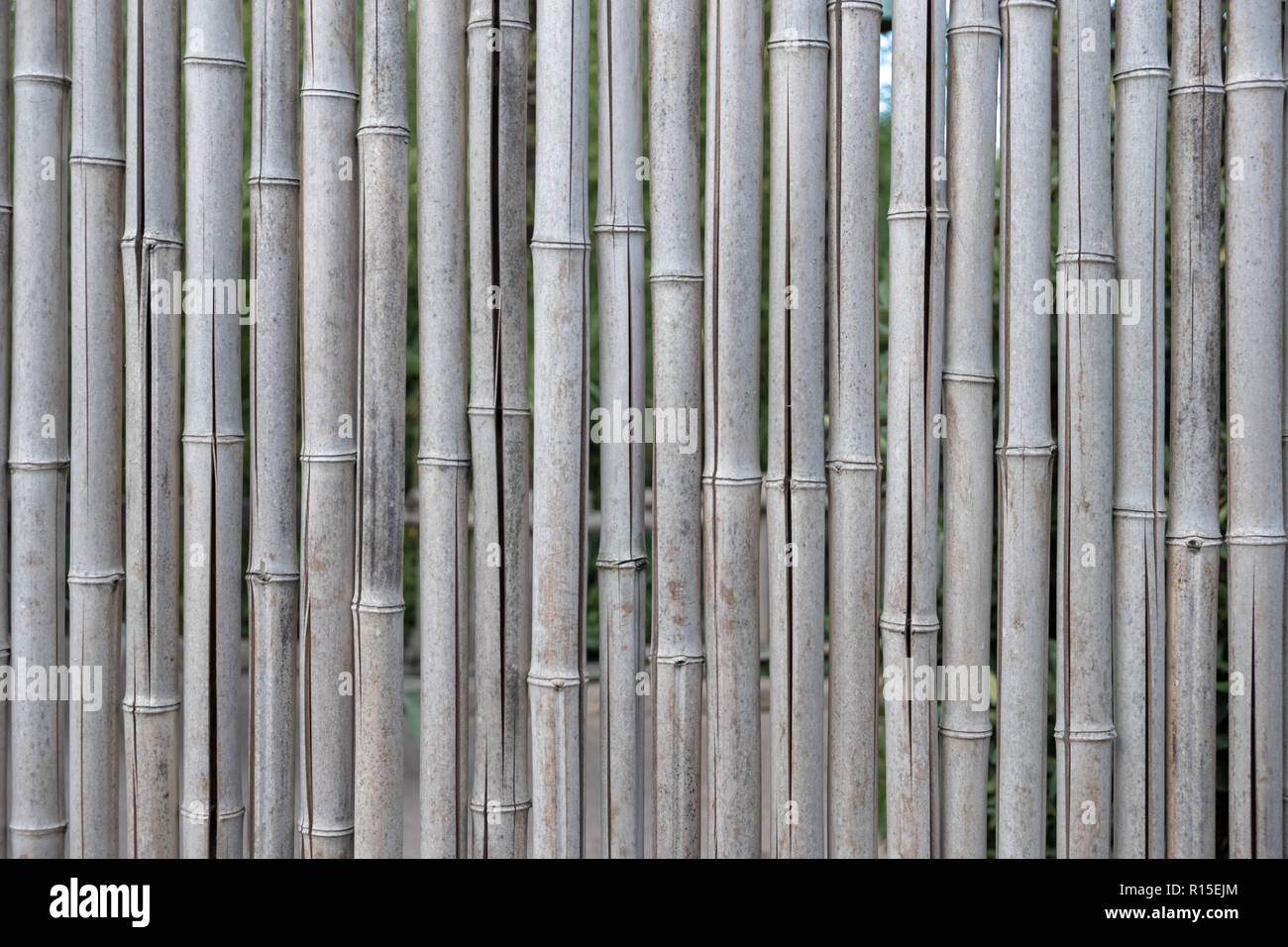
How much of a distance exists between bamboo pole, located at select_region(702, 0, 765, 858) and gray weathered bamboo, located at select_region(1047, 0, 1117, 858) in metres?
0.37

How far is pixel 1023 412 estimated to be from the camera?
1.35 meters

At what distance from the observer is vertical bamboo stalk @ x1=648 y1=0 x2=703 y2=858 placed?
4.44 ft

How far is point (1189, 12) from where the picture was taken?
4.39 ft

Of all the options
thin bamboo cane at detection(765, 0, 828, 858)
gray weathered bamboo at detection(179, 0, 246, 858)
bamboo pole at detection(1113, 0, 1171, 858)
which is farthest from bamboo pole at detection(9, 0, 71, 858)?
bamboo pole at detection(1113, 0, 1171, 858)

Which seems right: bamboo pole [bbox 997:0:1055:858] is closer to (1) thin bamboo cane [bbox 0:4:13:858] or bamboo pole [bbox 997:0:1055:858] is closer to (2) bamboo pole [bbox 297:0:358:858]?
(2) bamboo pole [bbox 297:0:358:858]

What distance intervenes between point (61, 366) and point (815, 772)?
1089 millimetres

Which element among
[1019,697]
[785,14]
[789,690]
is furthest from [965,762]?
[785,14]

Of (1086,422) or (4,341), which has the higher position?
(4,341)

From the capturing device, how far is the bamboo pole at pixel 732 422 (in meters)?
1.34

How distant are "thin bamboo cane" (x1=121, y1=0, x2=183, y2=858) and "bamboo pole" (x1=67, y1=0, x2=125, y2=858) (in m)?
0.02

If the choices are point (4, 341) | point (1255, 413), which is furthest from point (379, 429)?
point (1255, 413)

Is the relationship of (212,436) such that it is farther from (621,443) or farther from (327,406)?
(621,443)

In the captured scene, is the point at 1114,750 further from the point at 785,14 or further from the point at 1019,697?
the point at 785,14

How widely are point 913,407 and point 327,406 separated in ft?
2.36
